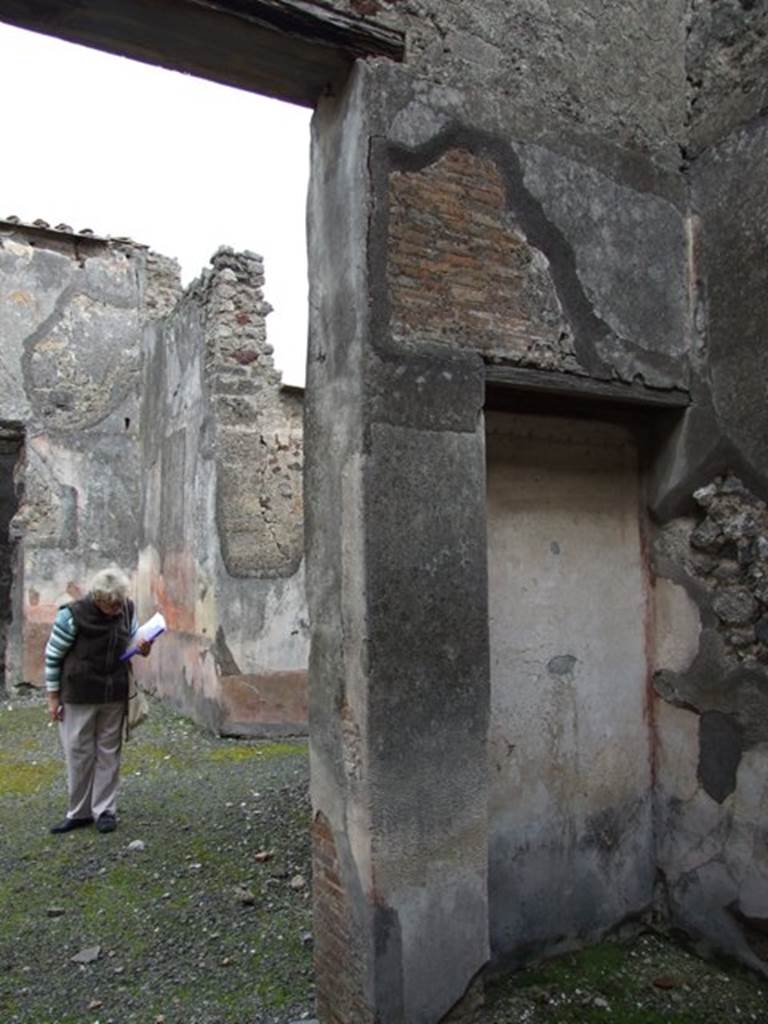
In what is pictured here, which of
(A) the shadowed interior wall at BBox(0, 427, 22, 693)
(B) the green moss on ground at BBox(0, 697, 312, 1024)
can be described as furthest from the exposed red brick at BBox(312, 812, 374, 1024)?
(A) the shadowed interior wall at BBox(0, 427, 22, 693)

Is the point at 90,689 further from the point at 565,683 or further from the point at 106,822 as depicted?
the point at 565,683

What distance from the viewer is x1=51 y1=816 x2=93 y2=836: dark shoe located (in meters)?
4.49

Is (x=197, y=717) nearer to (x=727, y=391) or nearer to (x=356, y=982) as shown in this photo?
(x=356, y=982)

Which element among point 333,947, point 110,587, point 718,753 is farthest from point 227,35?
point 110,587

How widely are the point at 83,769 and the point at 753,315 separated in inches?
159

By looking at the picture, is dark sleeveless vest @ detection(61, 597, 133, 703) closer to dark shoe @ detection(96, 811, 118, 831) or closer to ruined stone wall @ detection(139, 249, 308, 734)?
dark shoe @ detection(96, 811, 118, 831)

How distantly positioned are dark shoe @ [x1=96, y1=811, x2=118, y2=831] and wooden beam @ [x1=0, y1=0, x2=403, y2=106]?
3714mm

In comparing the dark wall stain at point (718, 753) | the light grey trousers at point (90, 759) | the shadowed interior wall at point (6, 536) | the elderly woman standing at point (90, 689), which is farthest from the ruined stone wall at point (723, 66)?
the shadowed interior wall at point (6, 536)

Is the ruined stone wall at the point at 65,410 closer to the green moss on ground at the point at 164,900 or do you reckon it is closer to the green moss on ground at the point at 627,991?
the green moss on ground at the point at 164,900

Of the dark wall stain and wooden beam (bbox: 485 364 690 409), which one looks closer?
wooden beam (bbox: 485 364 690 409)

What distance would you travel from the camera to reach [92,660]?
4609 millimetres

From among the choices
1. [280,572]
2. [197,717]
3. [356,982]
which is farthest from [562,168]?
[197,717]

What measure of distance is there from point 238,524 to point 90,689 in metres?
2.32

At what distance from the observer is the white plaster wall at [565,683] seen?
2893 mm
